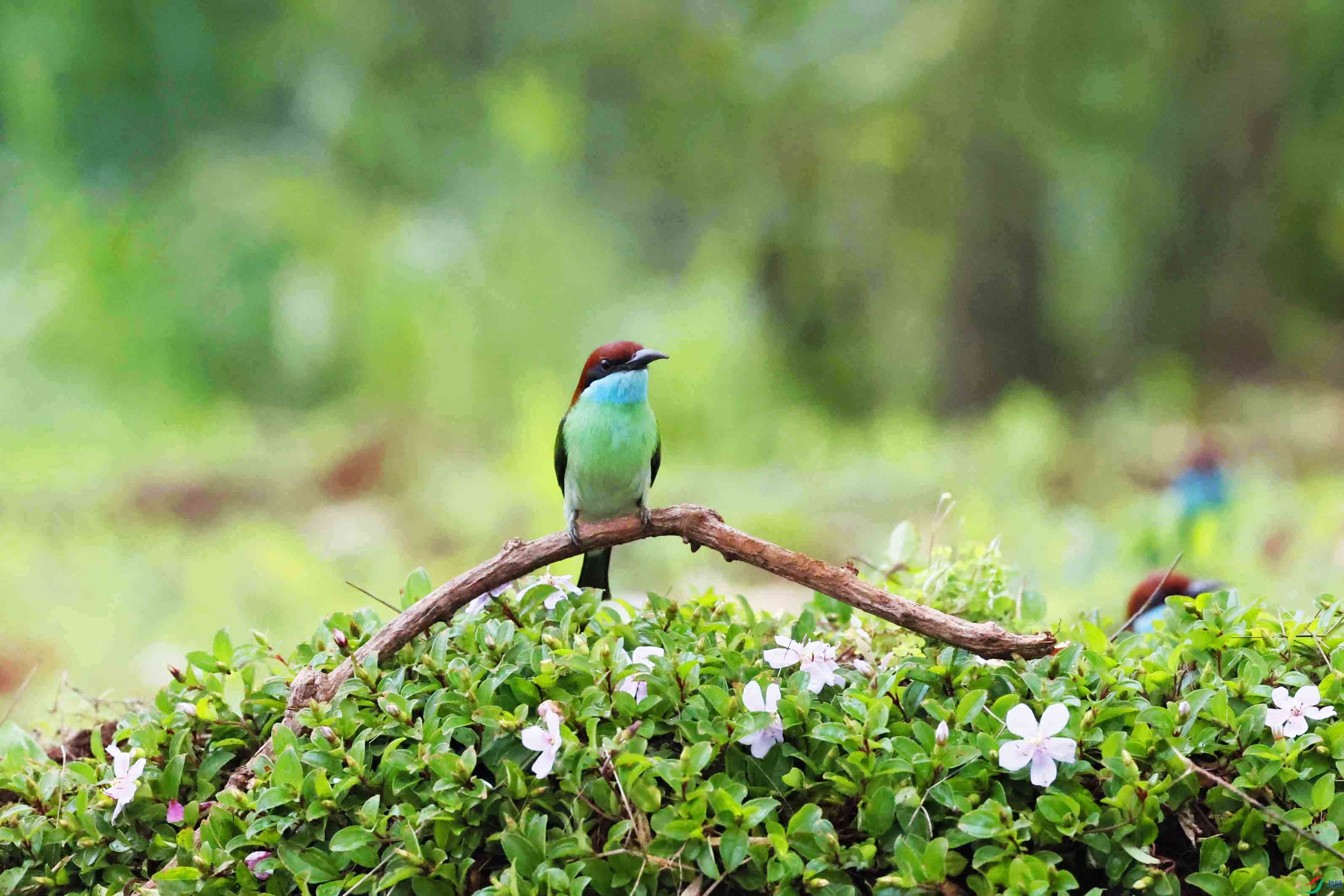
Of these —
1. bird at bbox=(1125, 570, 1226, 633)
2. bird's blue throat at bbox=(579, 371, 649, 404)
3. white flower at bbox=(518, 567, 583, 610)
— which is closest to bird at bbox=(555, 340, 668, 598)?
bird's blue throat at bbox=(579, 371, 649, 404)

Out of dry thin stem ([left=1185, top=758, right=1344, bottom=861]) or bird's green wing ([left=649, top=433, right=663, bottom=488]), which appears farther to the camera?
bird's green wing ([left=649, top=433, right=663, bottom=488])

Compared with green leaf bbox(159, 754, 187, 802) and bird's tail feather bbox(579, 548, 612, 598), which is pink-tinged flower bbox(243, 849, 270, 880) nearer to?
green leaf bbox(159, 754, 187, 802)

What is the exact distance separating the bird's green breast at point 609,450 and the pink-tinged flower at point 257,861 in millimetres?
977

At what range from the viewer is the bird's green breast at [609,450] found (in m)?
2.10

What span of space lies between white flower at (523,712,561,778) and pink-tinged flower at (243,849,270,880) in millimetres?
307

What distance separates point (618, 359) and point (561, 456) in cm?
23

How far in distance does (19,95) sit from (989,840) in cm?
668

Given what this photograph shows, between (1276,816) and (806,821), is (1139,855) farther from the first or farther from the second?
(806,821)

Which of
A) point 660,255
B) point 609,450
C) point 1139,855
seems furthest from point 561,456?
point 660,255

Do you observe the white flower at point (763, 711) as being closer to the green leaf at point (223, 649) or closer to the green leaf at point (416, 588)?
the green leaf at point (416, 588)

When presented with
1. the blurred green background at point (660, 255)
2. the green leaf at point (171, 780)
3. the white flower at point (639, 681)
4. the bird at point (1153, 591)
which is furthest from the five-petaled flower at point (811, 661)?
the blurred green background at point (660, 255)

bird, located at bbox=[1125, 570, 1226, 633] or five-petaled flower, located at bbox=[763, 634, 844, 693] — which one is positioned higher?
five-petaled flower, located at bbox=[763, 634, 844, 693]

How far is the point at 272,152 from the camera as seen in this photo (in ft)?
21.9

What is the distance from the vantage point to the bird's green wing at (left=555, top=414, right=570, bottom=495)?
218cm
